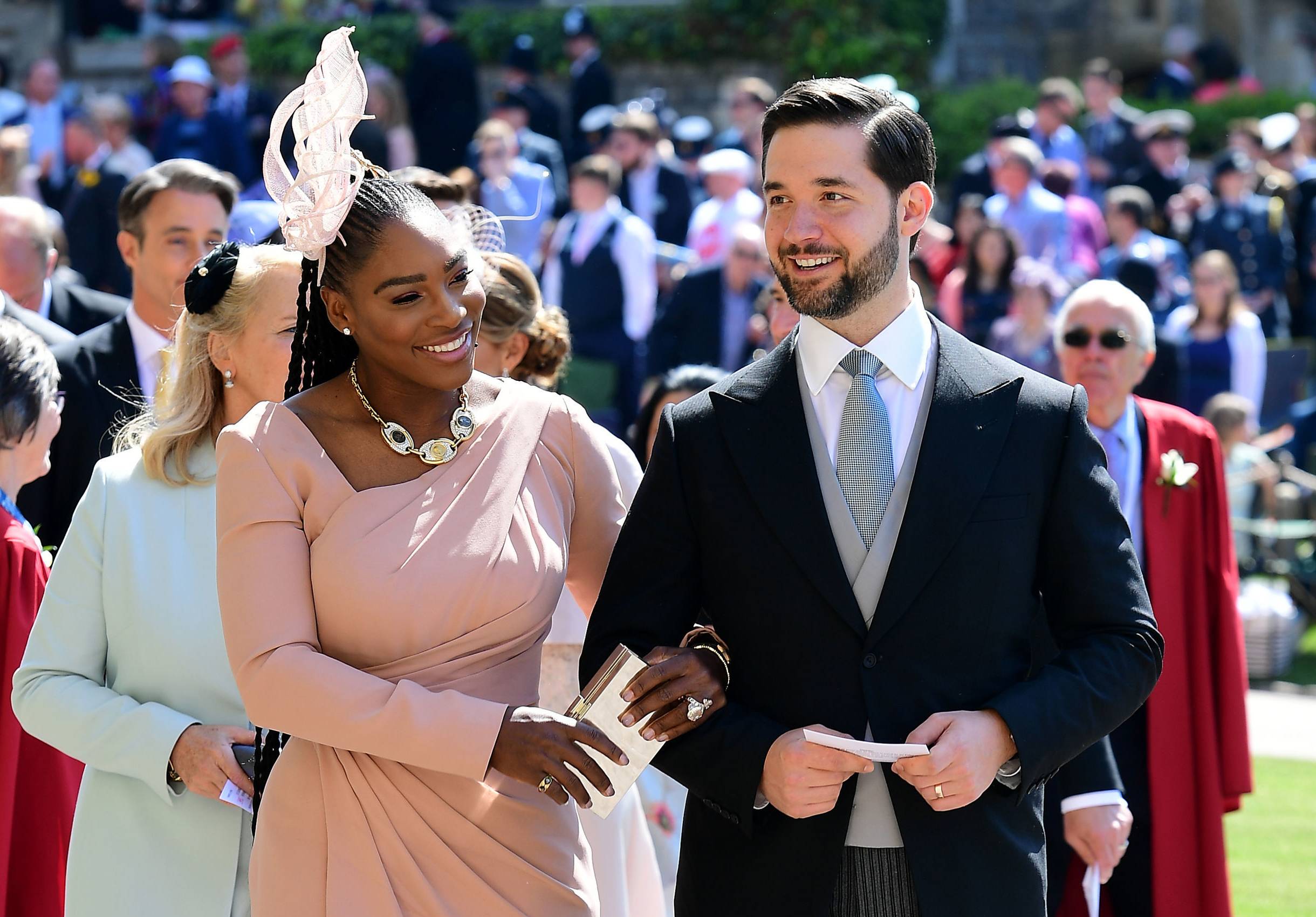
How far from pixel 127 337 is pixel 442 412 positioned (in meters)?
2.55

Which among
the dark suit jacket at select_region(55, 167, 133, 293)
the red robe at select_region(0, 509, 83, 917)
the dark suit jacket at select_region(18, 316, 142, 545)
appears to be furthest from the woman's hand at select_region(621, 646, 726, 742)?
the dark suit jacket at select_region(55, 167, 133, 293)

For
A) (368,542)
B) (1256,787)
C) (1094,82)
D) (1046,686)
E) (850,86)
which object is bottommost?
(1256,787)

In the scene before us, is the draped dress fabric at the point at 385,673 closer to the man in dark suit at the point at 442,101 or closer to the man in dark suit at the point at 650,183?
the man in dark suit at the point at 650,183

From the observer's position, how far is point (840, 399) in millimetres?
2857

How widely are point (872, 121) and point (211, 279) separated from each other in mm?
1617

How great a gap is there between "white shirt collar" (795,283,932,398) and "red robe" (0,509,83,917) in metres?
2.06

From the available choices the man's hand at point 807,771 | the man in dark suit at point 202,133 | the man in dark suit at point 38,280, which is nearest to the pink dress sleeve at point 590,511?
the man's hand at point 807,771

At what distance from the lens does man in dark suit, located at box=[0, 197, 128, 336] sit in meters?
5.93

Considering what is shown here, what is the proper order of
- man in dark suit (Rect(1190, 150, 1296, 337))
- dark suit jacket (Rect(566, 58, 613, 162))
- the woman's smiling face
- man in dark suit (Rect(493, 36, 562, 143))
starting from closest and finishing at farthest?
the woman's smiling face → man in dark suit (Rect(1190, 150, 1296, 337)) → man in dark suit (Rect(493, 36, 562, 143)) → dark suit jacket (Rect(566, 58, 613, 162))

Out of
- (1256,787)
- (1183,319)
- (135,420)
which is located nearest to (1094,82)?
(1183,319)

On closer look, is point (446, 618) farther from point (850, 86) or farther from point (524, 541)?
point (850, 86)

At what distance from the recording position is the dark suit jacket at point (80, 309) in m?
6.22

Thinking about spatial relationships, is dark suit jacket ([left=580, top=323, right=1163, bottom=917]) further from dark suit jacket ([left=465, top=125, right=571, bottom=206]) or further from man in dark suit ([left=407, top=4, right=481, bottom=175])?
man in dark suit ([left=407, top=4, right=481, bottom=175])

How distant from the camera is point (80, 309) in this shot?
6277 mm
